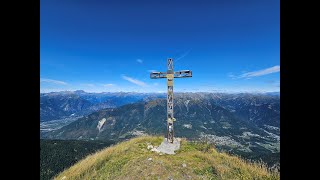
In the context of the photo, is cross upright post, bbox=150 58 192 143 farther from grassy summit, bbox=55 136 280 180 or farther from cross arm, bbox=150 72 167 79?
grassy summit, bbox=55 136 280 180

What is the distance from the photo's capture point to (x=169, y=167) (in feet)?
36.8

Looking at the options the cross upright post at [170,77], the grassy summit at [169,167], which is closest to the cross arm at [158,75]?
the cross upright post at [170,77]

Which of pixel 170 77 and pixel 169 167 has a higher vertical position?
pixel 170 77

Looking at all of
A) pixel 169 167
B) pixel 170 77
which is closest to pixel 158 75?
pixel 170 77

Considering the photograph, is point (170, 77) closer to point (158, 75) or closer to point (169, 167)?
point (158, 75)

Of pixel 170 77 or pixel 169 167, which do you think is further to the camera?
pixel 170 77

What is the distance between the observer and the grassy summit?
10484mm

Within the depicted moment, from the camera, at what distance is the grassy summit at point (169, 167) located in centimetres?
1048

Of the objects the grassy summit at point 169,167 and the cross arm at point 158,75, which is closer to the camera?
the grassy summit at point 169,167

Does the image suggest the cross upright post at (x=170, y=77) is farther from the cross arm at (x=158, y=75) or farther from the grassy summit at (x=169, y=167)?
the grassy summit at (x=169, y=167)

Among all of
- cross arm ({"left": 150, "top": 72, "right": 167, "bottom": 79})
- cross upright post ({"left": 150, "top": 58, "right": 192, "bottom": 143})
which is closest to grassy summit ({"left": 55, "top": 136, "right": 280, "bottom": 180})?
cross upright post ({"left": 150, "top": 58, "right": 192, "bottom": 143})
